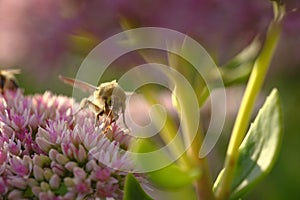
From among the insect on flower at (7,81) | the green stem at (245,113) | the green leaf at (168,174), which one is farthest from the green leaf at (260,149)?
the insect on flower at (7,81)

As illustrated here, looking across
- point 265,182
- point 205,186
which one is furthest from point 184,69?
point 265,182

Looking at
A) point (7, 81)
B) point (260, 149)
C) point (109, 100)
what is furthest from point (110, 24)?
point (7, 81)

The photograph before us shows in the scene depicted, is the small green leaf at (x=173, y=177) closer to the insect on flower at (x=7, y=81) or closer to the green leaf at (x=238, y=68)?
the green leaf at (x=238, y=68)

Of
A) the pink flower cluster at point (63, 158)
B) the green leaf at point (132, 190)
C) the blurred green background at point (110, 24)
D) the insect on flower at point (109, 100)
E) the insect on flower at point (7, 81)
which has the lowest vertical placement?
the green leaf at point (132, 190)

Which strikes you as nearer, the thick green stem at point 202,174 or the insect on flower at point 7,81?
the thick green stem at point 202,174

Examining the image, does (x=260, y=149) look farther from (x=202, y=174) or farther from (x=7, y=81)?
(x=7, y=81)

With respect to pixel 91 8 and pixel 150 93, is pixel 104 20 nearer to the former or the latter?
pixel 91 8

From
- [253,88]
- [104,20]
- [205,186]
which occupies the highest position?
[104,20]
